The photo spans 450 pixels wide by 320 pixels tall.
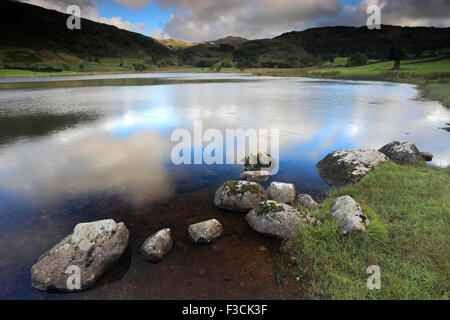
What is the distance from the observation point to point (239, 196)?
10.9 meters

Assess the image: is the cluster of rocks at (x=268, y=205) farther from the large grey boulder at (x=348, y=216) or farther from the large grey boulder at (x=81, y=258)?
the large grey boulder at (x=81, y=258)

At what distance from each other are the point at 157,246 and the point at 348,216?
22.5 feet

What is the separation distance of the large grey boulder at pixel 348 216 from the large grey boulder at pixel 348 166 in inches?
170

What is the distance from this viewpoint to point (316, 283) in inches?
271

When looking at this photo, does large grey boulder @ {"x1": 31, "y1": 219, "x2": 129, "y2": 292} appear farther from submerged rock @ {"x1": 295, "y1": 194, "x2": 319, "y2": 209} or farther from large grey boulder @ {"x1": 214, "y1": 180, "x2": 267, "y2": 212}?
submerged rock @ {"x1": 295, "y1": 194, "x2": 319, "y2": 209}

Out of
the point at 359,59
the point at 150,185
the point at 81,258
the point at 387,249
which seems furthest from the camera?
the point at 359,59

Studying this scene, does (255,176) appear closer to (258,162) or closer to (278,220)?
(258,162)

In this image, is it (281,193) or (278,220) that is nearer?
(278,220)

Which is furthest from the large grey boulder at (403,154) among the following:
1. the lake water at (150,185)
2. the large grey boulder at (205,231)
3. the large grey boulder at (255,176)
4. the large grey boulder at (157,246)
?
the large grey boulder at (157,246)

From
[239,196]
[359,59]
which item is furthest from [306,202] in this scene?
[359,59]

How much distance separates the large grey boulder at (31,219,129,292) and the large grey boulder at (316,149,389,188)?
11.4 meters

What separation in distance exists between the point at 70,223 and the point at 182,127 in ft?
63.0
